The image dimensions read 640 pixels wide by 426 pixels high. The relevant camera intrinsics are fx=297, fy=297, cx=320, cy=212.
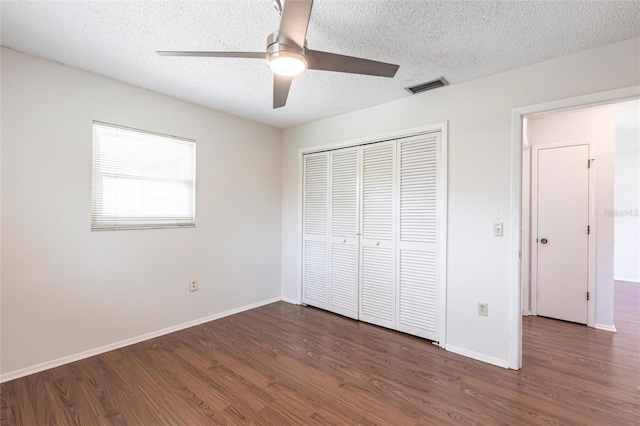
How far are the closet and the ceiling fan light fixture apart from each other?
5.73 feet

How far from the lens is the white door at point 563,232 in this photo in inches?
133

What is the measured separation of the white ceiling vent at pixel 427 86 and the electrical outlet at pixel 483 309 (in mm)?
1968

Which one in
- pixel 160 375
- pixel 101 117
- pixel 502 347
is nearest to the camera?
pixel 160 375

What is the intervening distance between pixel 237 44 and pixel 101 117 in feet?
4.79

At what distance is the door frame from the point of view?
330cm

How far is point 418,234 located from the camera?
296 cm

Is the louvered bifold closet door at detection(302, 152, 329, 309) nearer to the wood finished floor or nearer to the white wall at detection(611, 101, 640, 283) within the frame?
the wood finished floor

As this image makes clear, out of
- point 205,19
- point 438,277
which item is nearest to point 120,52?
point 205,19

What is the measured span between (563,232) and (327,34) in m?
3.51

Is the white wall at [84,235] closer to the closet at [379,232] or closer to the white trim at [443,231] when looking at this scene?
the closet at [379,232]

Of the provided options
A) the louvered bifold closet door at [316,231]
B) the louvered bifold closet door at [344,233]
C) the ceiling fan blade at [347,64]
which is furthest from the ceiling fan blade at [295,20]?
the louvered bifold closet door at [316,231]

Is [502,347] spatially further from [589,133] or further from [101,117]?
[101,117]

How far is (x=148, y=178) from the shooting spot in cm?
291

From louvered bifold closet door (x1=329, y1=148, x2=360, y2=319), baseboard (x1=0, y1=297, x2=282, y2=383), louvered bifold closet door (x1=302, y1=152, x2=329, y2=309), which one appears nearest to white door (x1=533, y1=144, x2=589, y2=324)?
louvered bifold closet door (x1=329, y1=148, x2=360, y2=319)
